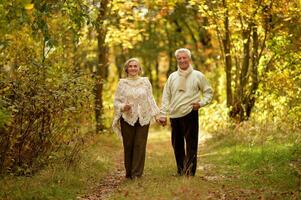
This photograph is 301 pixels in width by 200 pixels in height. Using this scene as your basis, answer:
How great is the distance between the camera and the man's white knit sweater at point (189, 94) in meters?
8.96

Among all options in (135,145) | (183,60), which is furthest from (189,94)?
(135,145)

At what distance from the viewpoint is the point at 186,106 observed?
895cm

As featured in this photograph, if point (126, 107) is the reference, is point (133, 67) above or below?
above

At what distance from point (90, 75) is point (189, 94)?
125 inches

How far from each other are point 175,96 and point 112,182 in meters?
1.84

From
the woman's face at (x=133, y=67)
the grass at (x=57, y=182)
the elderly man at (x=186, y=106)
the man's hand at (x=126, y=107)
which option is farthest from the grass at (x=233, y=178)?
the woman's face at (x=133, y=67)

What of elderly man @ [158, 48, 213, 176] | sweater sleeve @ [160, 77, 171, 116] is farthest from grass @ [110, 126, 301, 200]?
sweater sleeve @ [160, 77, 171, 116]

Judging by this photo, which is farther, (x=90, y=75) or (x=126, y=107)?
(x=90, y=75)

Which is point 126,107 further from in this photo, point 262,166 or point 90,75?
point 262,166

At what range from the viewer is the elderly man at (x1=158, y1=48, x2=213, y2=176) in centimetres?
897

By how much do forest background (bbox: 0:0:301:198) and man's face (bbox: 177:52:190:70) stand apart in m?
1.63

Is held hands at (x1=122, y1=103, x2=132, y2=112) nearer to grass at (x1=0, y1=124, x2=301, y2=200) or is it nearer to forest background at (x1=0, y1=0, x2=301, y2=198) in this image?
forest background at (x1=0, y1=0, x2=301, y2=198)

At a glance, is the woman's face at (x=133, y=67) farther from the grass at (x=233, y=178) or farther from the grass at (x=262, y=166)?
the grass at (x=262, y=166)

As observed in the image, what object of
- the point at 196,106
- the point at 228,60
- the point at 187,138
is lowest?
the point at 187,138
